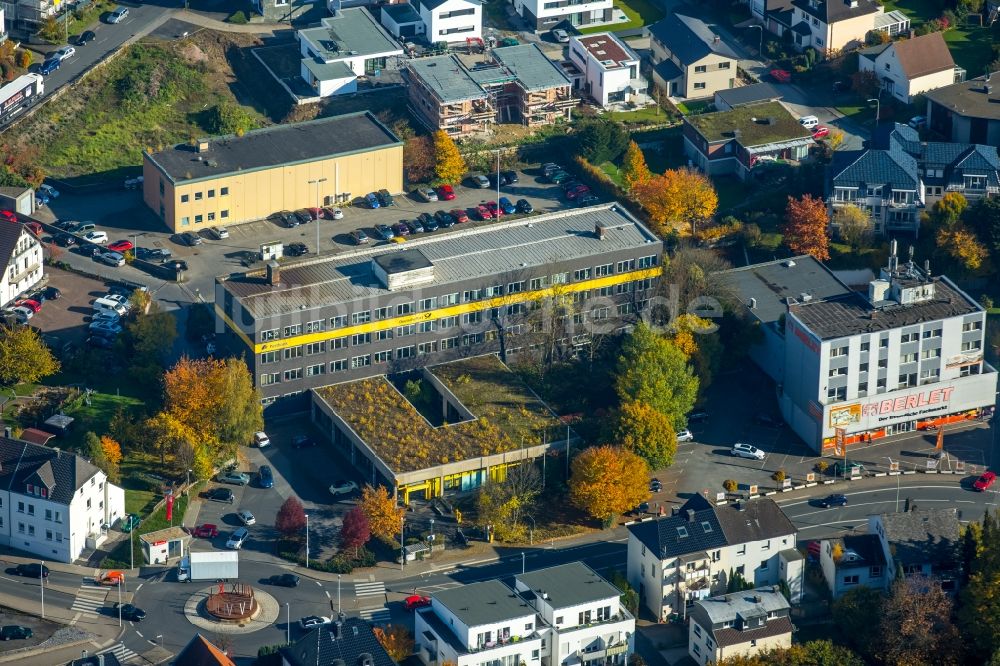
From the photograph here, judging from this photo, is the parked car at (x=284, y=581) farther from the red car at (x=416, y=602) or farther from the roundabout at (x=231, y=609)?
the red car at (x=416, y=602)

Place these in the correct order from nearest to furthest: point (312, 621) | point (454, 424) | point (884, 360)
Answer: point (312, 621)
point (454, 424)
point (884, 360)

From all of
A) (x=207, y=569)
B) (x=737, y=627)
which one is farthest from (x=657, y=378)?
(x=207, y=569)

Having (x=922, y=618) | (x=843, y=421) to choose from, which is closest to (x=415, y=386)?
(x=843, y=421)

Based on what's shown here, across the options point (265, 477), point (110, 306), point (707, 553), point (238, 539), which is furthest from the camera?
point (110, 306)

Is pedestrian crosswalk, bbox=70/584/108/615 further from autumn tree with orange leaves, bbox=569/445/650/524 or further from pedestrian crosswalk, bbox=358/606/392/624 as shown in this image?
autumn tree with orange leaves, bbox=569/445/650/524

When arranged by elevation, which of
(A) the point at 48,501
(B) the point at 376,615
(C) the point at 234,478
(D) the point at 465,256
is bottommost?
(B) the point at 376,615

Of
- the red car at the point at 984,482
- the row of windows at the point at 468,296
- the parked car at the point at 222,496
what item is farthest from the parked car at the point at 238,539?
the red car at the point at 984,482

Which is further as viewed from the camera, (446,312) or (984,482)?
(446,312)

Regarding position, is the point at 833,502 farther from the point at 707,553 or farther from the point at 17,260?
the point at 17,260

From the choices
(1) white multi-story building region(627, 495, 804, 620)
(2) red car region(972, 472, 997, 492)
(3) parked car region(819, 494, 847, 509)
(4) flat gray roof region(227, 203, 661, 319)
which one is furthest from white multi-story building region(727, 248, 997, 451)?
(1) white multi-story building region(627, 495, 804, 620)
